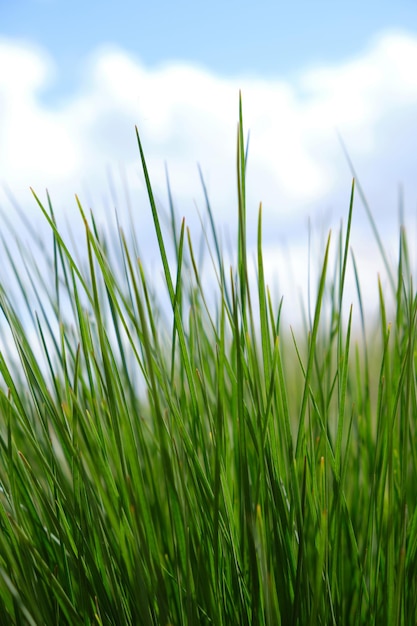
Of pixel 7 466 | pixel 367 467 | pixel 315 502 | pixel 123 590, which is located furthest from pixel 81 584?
pixel 367 467

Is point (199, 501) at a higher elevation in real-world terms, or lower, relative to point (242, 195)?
lower

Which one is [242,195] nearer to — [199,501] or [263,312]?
[263,312]

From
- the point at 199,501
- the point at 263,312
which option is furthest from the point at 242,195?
the point at 199,501

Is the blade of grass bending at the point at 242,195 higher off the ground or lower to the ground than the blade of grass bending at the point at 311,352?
higher

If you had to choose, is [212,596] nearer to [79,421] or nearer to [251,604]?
[251,604]

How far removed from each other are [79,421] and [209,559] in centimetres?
22

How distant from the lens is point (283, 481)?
88 centimetres

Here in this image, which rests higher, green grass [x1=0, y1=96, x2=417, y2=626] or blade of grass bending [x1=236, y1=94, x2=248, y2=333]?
blade of grass bending [x1=236, y1=94, x2=248, y2=333]

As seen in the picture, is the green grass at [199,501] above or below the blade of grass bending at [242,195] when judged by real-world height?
below

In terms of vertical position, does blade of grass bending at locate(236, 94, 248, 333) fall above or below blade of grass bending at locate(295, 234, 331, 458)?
above

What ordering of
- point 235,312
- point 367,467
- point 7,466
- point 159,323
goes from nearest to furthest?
point 235,312, point 7,466, point 367,467, point 159,323

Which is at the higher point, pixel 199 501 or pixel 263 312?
pixel 263 312

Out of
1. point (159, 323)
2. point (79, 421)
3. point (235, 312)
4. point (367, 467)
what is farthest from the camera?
point (159, 323)

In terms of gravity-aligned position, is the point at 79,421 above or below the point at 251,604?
above
